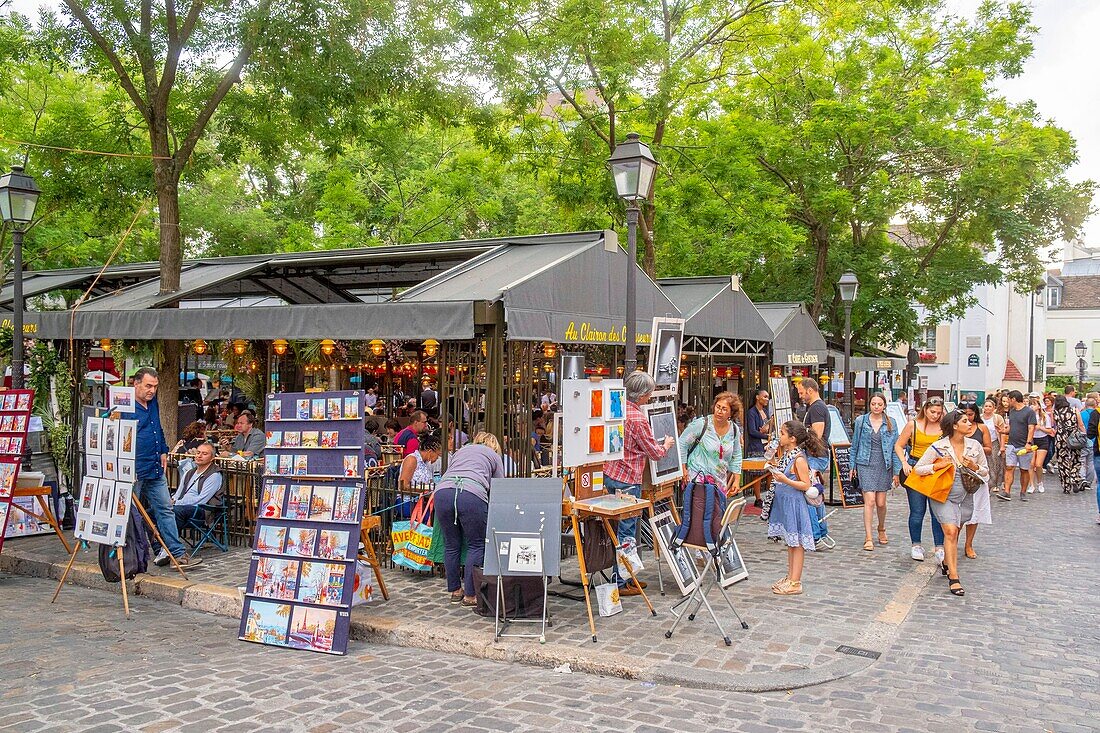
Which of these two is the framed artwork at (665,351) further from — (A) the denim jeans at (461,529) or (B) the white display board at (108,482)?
(B) the white display board at (108,482)

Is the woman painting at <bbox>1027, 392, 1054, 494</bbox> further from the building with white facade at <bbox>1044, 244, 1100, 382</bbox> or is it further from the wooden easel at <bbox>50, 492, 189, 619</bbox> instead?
the building with white facade at <bbox>1044, 244, 1100, 382</bbox>

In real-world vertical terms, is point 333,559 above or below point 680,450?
below

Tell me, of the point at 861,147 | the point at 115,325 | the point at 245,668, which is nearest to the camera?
the point at 245,668

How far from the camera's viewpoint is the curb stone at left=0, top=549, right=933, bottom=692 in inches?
217

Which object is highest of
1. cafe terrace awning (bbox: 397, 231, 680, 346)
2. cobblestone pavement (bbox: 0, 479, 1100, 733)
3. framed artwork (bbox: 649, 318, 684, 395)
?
cafe terrace awning (bbox: 397, 231, 680, 346)

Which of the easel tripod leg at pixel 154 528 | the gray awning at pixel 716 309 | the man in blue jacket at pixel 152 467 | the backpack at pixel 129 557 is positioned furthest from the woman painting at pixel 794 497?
the backpack at pixel 129 557

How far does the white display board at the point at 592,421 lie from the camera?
7094 millimetres

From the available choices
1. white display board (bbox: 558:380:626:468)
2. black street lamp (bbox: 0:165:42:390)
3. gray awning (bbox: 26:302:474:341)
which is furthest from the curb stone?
black street lamp (bbox: 0:165:42:390)

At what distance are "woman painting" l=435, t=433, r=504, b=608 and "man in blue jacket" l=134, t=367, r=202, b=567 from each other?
317 cm

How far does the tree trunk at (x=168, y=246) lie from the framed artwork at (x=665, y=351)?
644 centimetres

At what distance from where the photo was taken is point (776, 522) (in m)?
7.70

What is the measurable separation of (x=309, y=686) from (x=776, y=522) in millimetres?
4449

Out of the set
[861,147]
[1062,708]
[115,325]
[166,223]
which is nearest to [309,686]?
[1062,708]

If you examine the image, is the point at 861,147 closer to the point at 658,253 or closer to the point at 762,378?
the point at 658,253
